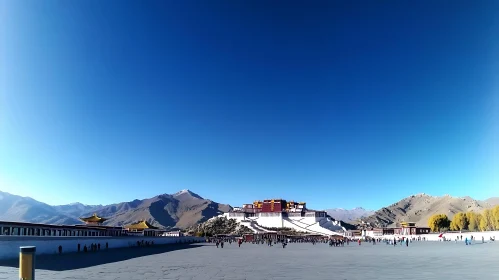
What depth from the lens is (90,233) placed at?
56250 mm

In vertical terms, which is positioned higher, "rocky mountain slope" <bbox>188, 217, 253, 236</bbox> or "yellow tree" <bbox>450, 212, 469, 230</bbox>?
"yellow tree" <bbox>450, 212, 469, 230</bbox>

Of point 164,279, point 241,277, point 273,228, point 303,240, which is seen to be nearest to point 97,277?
point 164,279

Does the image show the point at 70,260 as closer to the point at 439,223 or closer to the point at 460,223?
the point at 460,223

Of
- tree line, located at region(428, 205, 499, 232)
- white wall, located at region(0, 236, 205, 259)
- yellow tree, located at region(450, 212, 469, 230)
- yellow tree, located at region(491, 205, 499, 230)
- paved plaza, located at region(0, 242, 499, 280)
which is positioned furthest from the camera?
yellow tree, located at region(450, 212, 469, 230)

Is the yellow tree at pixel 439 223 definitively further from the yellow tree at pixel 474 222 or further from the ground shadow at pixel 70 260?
the ground shadow at pixel 70 260

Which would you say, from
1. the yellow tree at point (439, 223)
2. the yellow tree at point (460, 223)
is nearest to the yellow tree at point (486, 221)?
the yellow tree at point (460, 223)

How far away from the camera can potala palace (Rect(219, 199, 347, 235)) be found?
128750 mm

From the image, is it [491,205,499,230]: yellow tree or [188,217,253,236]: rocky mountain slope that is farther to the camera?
[188,217,253,236]: rocky mountain slope

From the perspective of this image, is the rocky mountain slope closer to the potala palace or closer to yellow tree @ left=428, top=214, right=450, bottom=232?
the potala palace

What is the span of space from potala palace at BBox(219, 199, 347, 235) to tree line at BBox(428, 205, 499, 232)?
28096 millimetres

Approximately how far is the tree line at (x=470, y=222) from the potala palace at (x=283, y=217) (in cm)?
2810

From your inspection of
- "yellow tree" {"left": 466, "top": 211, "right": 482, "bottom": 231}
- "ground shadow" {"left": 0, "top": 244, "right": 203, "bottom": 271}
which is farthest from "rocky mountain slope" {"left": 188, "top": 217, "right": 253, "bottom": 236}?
"ground shadow" {"left": 0, "top": 244, "right": 203, "bottom": 271}

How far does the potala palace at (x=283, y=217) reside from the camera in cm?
12875

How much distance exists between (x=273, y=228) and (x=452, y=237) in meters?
61.1
